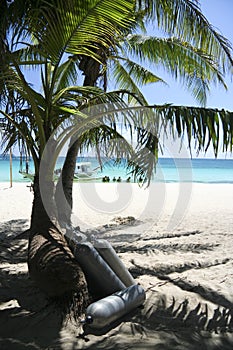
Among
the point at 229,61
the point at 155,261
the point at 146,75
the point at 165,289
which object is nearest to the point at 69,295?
the point at 165,289

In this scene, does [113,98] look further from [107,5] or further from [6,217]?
[6,217]

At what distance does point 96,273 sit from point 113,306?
506 millimetres

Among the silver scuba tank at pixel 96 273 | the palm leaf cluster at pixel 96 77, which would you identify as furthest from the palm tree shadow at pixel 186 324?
the palm leaf cluster at pixel 96 77

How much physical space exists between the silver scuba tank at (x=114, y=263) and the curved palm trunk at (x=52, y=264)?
297 millimetres

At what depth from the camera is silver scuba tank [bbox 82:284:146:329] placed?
2.88 meters

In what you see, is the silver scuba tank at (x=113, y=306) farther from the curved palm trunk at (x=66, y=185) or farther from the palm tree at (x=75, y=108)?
the curved palm trunk at (x=66, y=185)

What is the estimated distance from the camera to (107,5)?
11.8 ft

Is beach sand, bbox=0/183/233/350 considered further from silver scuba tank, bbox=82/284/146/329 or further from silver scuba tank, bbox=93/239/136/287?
silver scuba tank, bbox=93/239/136/287

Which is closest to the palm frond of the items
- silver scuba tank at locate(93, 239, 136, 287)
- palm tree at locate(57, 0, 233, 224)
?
palm tree at locate(57, 0, 233, 224)

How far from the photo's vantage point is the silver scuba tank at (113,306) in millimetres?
2877

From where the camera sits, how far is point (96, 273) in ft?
11.4

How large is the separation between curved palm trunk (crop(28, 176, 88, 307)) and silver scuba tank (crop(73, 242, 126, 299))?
4.0 inches

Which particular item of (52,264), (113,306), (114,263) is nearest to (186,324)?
(113,306)

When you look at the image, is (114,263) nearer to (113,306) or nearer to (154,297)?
(154,297)
